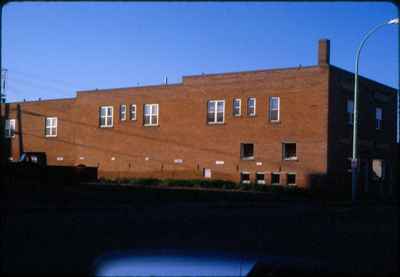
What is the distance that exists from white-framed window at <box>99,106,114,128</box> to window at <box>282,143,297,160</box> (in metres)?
15.6

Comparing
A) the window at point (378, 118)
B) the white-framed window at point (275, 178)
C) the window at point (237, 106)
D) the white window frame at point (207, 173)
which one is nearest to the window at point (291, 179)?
the white-framed window at point (275, 178)

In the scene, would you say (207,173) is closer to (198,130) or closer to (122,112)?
(198,130)

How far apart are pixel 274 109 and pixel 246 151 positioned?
3.62 meters

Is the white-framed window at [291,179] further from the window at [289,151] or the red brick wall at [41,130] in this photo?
the red brick wall at [41,130]

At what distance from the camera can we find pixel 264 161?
40.2 m

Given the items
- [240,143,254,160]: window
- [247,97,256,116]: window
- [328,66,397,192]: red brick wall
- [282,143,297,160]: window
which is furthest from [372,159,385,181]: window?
[247,97,256,116]: window

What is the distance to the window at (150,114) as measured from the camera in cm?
4640

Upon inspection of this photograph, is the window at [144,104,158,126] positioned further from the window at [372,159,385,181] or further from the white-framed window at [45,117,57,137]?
the window at [372,159,385,181]

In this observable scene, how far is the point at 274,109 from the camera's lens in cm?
4034

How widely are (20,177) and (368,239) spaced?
24854 millimetres

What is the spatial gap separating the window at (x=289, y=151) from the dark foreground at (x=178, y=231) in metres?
12.0

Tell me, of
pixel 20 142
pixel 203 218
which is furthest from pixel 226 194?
pixel 20 142

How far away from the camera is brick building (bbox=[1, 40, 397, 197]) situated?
127ft

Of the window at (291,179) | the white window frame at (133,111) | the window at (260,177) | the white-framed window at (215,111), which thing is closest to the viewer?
the window at (291,179)
